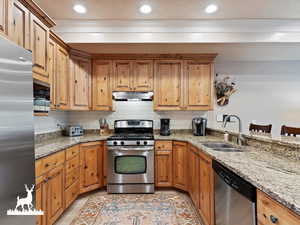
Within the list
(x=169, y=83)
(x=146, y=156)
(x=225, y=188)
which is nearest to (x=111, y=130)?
(x=146, y=156)

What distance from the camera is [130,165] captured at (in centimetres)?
285

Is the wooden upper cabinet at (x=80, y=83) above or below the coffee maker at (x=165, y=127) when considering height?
above

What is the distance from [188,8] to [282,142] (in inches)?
77.3

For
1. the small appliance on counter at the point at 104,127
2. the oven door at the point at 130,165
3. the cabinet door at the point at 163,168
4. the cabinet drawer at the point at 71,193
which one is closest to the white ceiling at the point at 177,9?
the small appliance on counter at the point at 104,127

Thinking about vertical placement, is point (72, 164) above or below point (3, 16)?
below

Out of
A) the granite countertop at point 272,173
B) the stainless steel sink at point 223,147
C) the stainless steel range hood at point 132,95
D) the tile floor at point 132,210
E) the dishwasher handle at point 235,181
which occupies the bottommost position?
the tile floor at point 132,210

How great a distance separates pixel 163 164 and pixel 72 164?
140 cm

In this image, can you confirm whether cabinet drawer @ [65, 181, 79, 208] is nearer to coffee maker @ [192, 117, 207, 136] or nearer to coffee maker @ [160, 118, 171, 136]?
coffee maker @ [160, 118, 171, 136]

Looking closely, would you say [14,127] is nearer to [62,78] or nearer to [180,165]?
[62,78]

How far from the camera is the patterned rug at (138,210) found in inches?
84.4

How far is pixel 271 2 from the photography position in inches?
89.9

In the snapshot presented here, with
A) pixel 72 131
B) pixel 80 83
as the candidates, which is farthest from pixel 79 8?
pixel 72 131

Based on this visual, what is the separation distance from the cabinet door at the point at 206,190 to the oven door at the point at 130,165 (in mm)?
990

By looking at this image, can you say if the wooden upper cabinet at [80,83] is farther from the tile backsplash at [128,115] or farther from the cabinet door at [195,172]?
the cabinet door at [195,172]
